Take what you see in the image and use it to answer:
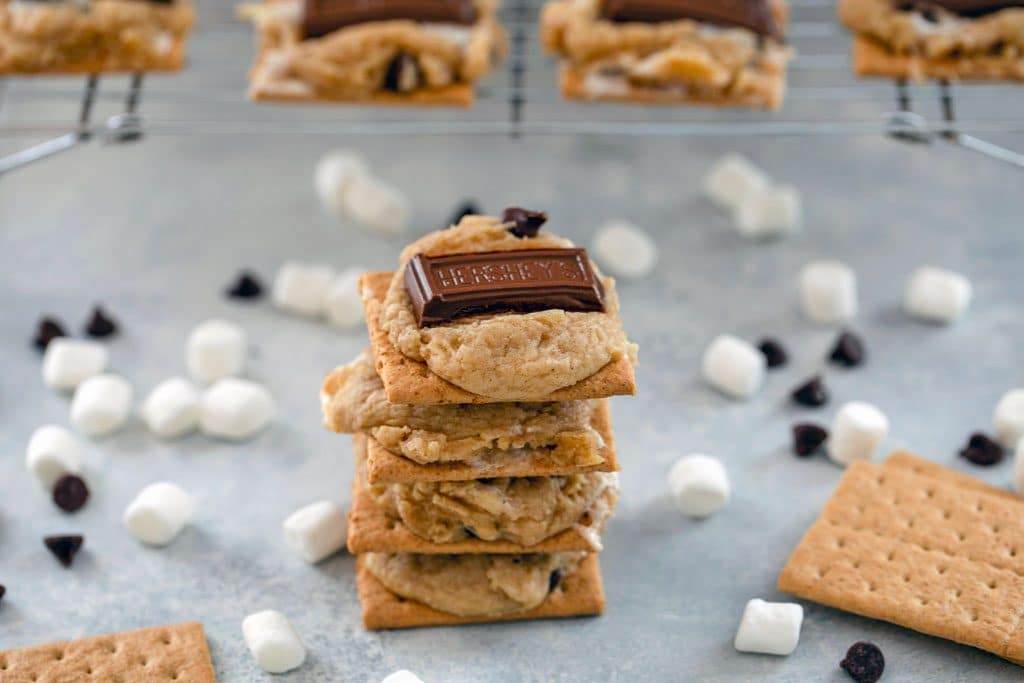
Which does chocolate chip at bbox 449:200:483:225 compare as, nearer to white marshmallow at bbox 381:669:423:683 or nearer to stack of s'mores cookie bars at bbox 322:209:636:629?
stack of s'mores cookie bars at bbox 322:209:636:629

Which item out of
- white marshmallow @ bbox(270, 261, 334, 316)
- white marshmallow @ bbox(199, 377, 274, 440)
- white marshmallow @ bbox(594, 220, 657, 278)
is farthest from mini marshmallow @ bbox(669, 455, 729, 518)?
white marshmallow @ bbox(270, 261, 334, 316)

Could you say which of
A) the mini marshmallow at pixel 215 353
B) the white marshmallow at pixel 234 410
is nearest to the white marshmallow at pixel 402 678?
the white marshmallow at pixel 234 410

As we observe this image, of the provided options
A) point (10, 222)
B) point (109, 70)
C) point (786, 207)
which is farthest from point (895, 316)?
point (10, 222)

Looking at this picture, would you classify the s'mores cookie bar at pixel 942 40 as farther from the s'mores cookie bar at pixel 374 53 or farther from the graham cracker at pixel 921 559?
the graham cracker at pixel 921 559

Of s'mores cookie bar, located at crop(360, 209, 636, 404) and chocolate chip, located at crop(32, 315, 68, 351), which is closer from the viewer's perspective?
s'mores cookie bar, located at crop(360, 209, 636, 404)

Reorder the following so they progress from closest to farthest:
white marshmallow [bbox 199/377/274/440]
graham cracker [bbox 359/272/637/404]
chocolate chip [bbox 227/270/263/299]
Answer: graham cracker [bbox 359/272/637/404] < white marshmallow [bbox 199/377/274/440] < chocolate chip [bbox 227/270/263/299]

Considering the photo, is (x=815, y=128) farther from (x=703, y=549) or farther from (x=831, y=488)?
(x=703, y=549)
